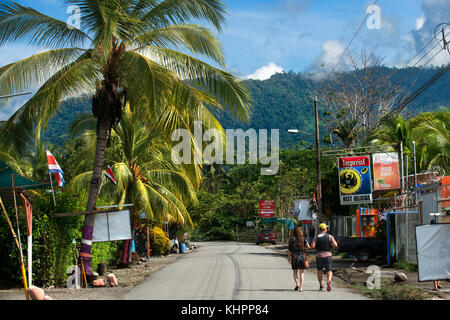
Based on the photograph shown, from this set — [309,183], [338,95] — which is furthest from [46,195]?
[309,183]

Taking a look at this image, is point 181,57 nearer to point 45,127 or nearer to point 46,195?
point 45,127

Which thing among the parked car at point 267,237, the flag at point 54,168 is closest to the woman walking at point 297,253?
the flag at point 54,168

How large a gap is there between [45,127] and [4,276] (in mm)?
4539

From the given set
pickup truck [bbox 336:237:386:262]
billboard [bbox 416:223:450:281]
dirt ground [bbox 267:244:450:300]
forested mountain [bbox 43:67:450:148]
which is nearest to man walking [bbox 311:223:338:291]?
dirt ground [bbox 267:244:450:300]

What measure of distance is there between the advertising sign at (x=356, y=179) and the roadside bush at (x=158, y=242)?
42.1 feet

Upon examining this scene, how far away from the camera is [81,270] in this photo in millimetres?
16203

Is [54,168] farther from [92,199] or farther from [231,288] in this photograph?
[231,288]

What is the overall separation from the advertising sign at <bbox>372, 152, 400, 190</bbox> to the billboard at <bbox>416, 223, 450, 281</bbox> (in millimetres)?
15018

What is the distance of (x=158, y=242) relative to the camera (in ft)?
113

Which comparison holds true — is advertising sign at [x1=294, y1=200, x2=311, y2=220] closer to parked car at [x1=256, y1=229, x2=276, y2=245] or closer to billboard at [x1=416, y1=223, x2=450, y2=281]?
parked car at [x1=256, y1=229, x2=276, y2=245]

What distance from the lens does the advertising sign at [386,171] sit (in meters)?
27.8

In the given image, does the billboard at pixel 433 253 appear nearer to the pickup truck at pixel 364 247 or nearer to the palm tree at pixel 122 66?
the palm tree at pixel 122 66

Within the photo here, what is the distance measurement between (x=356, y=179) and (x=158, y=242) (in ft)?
45.1

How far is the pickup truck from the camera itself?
2355cm
